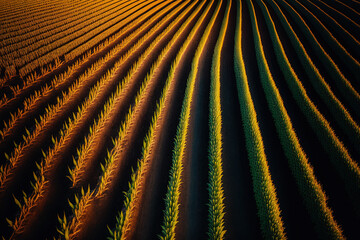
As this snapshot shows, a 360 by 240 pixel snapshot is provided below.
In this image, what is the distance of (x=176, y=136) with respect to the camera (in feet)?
19.7

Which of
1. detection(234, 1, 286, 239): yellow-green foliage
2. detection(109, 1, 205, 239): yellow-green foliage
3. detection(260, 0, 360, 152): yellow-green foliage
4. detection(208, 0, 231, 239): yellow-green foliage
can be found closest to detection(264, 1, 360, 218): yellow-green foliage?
detection(260, 0, 360, 152): yellow-green foliage

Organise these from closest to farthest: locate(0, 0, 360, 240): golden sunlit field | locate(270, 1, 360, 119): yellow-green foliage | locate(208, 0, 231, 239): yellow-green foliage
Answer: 1. locate(208, 0, 231, 239): yellow-green foliage
2. locate(0, 0, 360, 240): golden sunlit field
3. locate(270, 1, 360, 119): yellow-green foliage

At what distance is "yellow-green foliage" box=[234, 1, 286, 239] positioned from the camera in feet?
12.2

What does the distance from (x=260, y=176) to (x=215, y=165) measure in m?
1.21

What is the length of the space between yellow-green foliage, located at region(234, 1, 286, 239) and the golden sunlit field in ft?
0.11

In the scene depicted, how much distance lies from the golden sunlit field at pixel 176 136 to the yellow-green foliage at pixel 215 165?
41 mm

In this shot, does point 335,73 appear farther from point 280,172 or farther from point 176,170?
point 176,170

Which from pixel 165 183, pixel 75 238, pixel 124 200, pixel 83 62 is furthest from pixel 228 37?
pixel 75 238

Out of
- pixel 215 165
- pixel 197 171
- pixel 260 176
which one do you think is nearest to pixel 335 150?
pixel 260 176

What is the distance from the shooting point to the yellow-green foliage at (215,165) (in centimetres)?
373

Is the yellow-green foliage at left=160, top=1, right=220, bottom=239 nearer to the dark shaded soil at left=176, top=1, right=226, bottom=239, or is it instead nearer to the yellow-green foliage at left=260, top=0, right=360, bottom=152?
the dark shaded soil at left=176, top=1, right=226, bottom=239

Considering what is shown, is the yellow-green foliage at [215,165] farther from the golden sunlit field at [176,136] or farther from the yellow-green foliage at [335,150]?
the yellow-green foliage at [335,150]

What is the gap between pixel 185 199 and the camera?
4434mm

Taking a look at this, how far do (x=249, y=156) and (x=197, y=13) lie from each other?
17.9 metres
